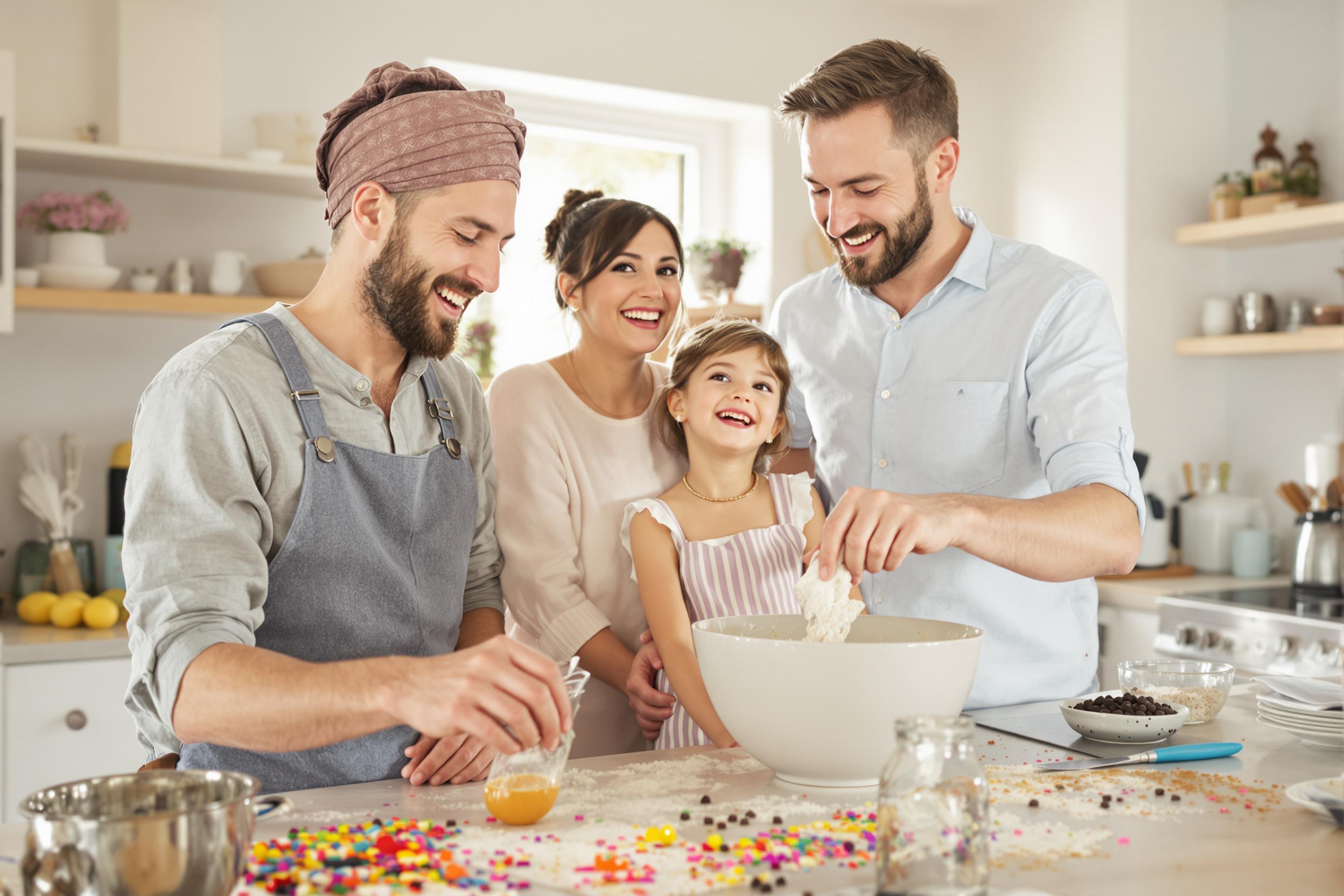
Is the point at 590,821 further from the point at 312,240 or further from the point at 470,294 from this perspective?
the point at 312,240

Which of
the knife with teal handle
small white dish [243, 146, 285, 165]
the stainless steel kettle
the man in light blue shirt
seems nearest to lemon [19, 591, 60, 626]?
small white dish [243, 146, 285, 165]

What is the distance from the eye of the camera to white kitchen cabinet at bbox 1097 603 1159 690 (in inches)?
135

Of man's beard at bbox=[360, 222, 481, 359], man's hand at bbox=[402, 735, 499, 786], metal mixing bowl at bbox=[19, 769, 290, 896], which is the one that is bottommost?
man's hand at bbox=[402, 735, 499, 786]

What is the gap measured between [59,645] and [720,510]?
1.66 m

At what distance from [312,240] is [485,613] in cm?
207

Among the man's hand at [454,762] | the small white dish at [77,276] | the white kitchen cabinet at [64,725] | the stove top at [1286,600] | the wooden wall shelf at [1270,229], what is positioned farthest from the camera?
the wooden wall shelf at [1270,229]

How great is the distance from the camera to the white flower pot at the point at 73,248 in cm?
298

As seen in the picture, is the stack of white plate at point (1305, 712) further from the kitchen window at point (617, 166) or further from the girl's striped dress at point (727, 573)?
the kitchen window at point (617, 166)

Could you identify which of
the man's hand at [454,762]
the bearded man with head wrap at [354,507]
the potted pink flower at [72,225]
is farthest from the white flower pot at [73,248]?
the man's hand at [454,762]

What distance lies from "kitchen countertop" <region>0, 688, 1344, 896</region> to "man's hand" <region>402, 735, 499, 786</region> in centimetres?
4

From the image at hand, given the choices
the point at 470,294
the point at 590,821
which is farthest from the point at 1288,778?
the point at 470,294

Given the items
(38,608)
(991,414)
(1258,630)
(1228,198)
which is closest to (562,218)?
(991,414)

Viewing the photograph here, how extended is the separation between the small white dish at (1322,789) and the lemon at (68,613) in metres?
2.68

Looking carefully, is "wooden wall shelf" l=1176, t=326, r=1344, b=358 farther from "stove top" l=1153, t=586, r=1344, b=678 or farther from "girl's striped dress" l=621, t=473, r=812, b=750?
"girl's striped dress" l=621, t=473, r=812, b=750
